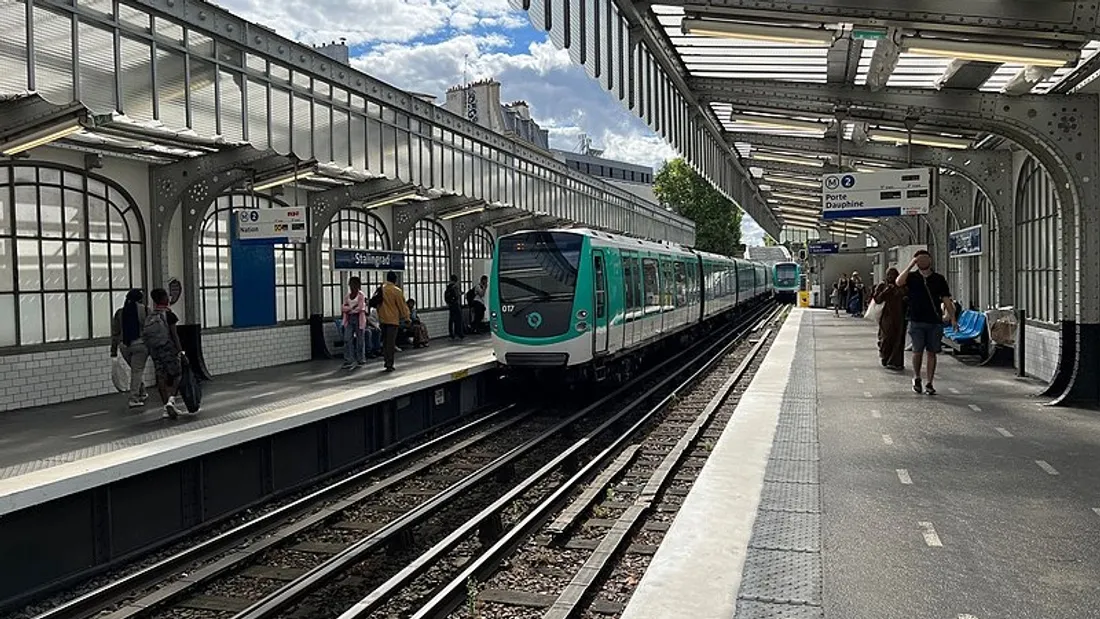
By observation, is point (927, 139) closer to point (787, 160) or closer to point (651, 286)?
point (651, 286)

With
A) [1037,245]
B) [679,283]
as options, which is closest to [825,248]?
[679,283]

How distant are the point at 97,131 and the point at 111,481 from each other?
4604 millimetres

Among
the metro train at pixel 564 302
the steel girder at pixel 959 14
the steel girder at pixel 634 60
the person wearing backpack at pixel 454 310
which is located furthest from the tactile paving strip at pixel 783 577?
the person wearing backpack at pixel 454 310

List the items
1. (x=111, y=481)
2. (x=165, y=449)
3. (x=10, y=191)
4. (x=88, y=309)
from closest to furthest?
1. (x=111, y=481)
2. (x=165, y=449)
3. (x=10, y=191)
4. (x=88, y=309)

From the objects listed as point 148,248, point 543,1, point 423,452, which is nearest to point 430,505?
point 423,452

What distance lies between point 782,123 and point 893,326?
4.15 meters

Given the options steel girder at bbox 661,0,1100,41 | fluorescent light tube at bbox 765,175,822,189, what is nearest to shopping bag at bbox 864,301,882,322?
steel girder at bbox 661,0,1100,41

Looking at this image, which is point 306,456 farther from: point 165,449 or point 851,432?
point 851,432

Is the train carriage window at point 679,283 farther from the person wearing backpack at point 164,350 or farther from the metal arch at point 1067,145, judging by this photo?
the person wearing backpack at point 164,350

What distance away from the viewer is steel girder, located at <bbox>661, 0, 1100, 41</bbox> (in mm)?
8797

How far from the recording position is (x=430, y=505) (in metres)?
8.52

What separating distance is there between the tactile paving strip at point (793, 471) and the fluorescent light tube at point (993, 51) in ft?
A: 15.4

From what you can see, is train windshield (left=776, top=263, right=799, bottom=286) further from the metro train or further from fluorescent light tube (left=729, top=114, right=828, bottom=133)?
the metro train

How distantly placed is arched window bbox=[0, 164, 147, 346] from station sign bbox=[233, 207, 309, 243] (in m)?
1.69
